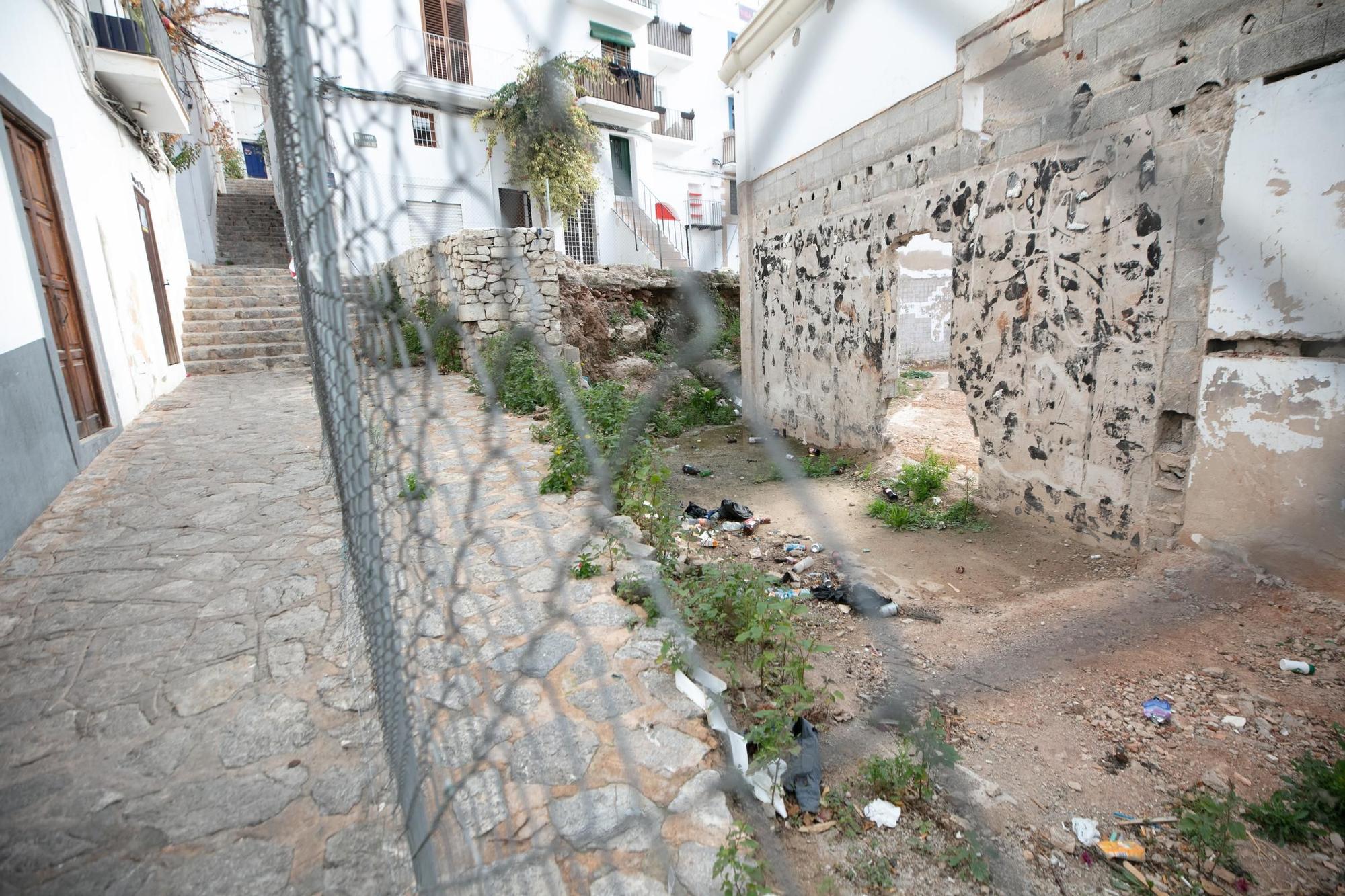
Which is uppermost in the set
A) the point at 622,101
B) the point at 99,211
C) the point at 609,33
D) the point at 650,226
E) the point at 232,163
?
the point at 609,33

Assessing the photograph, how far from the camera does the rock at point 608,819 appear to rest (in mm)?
1147

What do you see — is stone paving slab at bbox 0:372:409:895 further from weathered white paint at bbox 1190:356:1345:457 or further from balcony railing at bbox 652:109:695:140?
balcony railing at bbox 652:109:695:140

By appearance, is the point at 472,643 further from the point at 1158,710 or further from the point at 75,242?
the point at 75,242

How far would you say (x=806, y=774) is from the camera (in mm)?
1423

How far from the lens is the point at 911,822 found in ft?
4.48

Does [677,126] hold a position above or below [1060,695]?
Result: above

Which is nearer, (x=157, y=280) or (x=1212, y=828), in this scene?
(x=1212, y=828)

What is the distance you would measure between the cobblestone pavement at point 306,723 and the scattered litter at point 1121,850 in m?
0.82

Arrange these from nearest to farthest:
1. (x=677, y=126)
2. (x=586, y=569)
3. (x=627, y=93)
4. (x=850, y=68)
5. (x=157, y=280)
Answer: (x=586, y=569)
(x=850, y=68)
(x=157, y=280)
(x=627, y=93)
(x=677, y=126)

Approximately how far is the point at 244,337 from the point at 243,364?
0.42 m

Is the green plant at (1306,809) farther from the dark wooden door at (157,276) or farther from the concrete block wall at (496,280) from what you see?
the dark wooden door at (157,276)

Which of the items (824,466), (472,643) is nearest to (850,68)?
(824,466)

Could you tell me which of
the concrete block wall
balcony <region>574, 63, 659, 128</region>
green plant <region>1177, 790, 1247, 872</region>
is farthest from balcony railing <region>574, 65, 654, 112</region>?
green plant <region>1177, 790, 1247, 872</region>

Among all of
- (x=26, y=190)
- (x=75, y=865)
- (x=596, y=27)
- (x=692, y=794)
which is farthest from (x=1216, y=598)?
(x=596, y=27)
